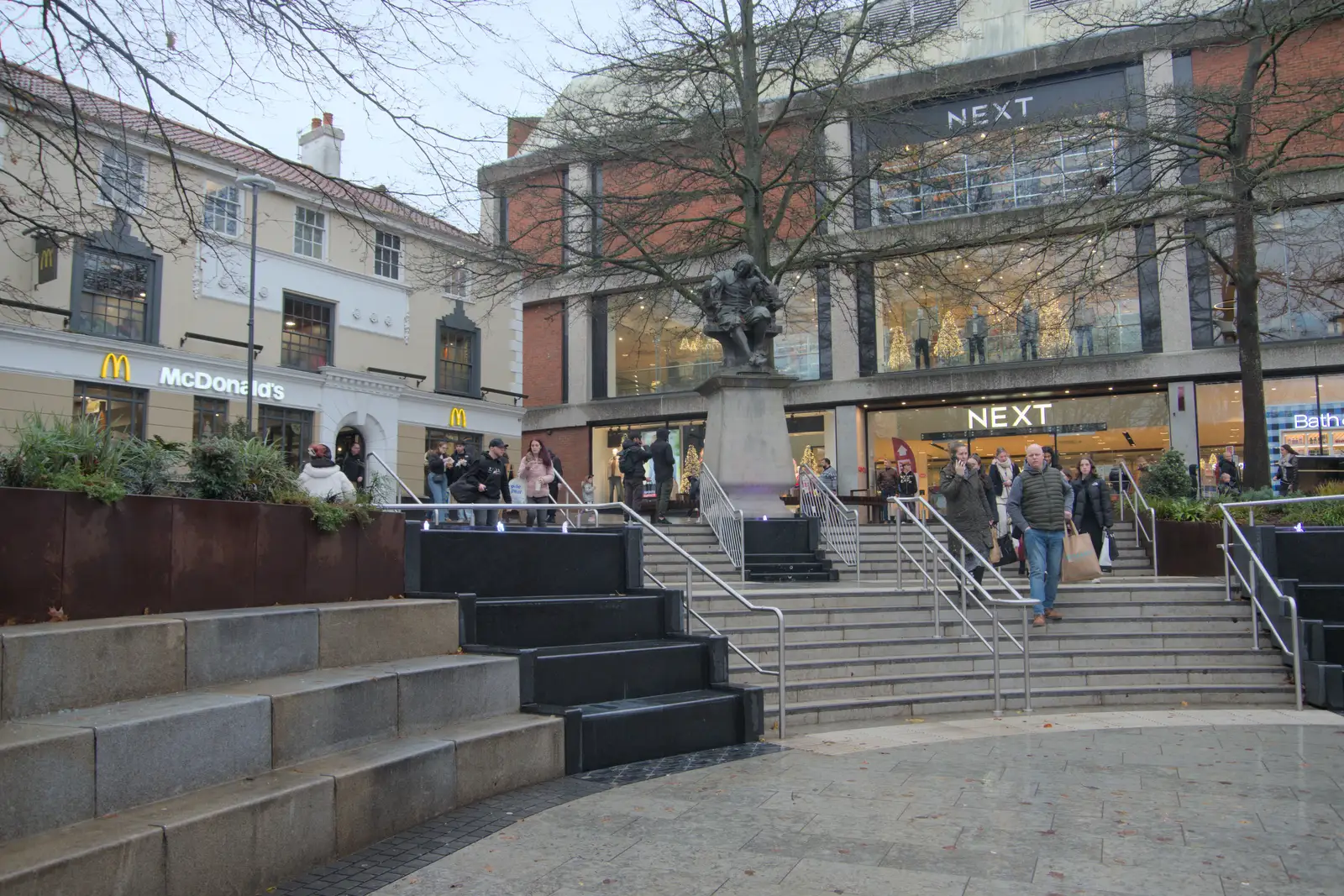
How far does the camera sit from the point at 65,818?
413cm

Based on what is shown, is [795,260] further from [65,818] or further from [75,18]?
[65,818]

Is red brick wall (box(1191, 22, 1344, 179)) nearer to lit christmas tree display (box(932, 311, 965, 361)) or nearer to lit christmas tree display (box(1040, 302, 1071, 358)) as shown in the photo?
lit christmas tree display (box(1040, 302, 1071, 358))

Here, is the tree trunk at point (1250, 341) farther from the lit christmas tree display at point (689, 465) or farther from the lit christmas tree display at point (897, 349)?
the lit christmas tree display at point (689, 465)

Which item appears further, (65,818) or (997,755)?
(997,755)

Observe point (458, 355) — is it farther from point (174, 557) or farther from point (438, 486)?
point (174, 557)

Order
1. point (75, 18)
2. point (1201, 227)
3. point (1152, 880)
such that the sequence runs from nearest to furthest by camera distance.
Result: 1. point (1152, 880)
2. point (75, 18)
3. point (1201, 227)

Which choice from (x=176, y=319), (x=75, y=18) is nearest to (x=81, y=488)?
(x=75, y=18)

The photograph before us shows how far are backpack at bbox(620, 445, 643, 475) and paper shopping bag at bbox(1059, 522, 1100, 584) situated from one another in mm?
9411

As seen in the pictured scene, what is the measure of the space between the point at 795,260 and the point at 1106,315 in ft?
42.2

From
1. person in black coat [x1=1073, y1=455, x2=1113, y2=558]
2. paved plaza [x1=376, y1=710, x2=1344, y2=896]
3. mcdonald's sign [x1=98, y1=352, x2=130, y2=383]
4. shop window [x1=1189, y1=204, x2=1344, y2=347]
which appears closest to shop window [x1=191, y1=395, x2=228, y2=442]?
mcdonald's sign [x1=98, y1=352, x2=130, y2=383]

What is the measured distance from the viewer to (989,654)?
10344mm

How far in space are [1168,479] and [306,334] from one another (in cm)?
2166

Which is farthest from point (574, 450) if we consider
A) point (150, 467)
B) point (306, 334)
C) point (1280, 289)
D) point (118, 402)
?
point (150, 467)

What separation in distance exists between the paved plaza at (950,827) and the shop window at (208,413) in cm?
2129
